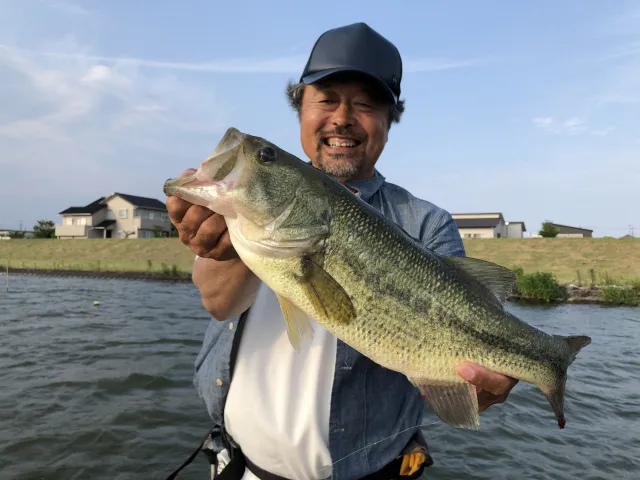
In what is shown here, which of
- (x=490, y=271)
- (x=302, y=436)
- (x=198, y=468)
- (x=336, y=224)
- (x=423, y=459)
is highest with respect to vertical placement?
(x=336, y=224)

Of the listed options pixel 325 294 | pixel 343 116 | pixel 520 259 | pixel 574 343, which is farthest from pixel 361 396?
pixel 520 259

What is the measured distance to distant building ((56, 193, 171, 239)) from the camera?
7050cm

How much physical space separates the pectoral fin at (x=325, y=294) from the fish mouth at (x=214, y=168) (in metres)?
0.64

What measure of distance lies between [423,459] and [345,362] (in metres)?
0.90

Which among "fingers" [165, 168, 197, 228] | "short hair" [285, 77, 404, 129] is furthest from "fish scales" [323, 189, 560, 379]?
"short hair" [285, 77, 404, 129]

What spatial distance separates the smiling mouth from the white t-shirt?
1361 millimetres

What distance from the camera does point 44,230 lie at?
72750 mm

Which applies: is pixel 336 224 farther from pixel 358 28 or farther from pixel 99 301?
pixel 99 301

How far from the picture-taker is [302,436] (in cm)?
284

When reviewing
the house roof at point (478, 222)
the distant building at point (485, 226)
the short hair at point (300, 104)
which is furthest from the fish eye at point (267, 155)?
the house roof at point (478, 222)

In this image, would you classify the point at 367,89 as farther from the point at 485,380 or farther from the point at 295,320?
the point at 485,380

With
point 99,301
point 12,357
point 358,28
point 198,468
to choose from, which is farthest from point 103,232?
point 358,28

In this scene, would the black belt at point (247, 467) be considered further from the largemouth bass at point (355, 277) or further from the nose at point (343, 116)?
the nose at point (343, 116)

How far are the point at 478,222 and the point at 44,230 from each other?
68933 millimetres
